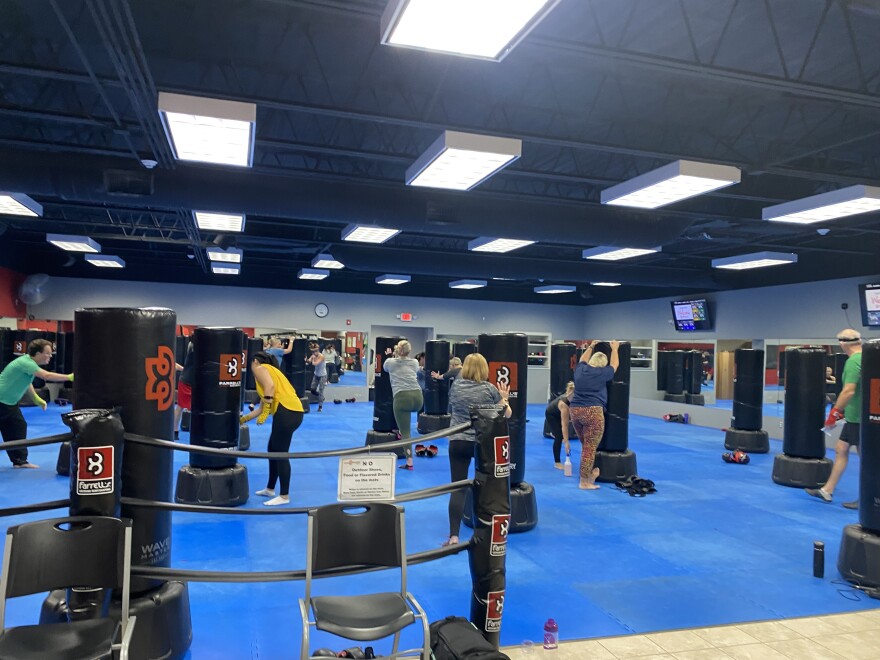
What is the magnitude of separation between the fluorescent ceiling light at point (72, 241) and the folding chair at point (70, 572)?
10190mm

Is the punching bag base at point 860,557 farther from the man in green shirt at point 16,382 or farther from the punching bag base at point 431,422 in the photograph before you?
the man in green shirt at point 16,382

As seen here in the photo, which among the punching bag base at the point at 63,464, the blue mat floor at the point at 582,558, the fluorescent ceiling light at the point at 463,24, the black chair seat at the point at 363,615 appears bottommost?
the blue mat floor at the point at 582,558

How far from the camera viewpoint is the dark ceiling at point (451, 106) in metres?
5.20

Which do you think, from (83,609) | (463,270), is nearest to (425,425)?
(463,270)

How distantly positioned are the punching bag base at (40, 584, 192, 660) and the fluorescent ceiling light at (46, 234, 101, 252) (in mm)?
9807

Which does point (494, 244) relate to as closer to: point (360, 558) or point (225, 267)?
point (225, 267)

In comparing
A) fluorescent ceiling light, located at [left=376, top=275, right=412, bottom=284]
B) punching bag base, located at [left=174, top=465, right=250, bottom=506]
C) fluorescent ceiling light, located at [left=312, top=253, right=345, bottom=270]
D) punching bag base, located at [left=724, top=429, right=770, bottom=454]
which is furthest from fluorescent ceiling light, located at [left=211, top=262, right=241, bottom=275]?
punching bag base, located at [left=724, top=429, right=770, bottom=454]

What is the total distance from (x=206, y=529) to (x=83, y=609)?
2.98 meters

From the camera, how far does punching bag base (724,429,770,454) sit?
10453 millimetres

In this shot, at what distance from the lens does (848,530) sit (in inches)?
182

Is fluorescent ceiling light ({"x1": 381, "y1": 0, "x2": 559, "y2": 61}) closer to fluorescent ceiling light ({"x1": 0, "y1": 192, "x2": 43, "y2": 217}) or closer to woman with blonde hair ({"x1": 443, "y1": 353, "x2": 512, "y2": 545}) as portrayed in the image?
woman with blonde hair ({"x1": 443, "y1": 353, "x2": 512, "y2": 545})

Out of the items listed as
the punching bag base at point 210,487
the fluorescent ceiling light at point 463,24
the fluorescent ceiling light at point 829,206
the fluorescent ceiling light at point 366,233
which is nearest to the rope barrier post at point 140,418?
the fluorescent ceiling light at point 463,24

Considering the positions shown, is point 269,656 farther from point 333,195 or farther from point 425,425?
point 425,425

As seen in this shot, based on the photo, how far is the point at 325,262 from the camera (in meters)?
13.1
